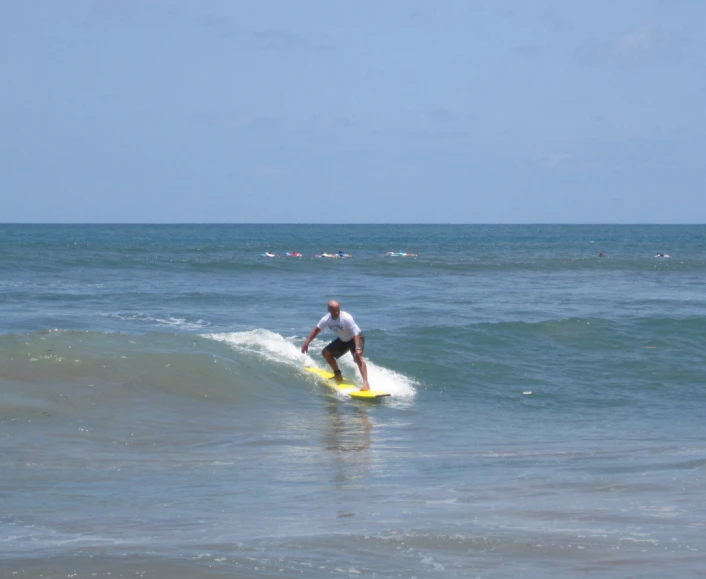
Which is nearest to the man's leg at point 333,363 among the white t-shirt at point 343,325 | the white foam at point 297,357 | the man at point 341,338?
the man at point 341,338

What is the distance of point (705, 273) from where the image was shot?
44.1m

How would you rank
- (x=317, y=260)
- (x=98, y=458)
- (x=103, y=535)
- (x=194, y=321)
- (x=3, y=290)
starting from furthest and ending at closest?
(x=317, y=260)
(x=3, y=290)
(x=194, y=321)
(x=98, y=458)
(x=103, y=535)

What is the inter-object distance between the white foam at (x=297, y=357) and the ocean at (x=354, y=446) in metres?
0.07

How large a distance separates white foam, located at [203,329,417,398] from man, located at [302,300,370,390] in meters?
0.75

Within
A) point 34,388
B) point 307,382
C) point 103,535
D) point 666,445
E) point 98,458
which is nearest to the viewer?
point 103,535

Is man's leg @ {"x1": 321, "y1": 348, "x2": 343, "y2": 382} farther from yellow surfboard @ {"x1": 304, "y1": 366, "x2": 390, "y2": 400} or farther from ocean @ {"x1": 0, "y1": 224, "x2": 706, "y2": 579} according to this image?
ocean @ {"x1": 0, "y1": 224, "x2": 706, "y2": 579}

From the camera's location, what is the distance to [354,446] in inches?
408

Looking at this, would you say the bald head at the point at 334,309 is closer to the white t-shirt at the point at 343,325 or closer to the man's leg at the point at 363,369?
the white t-shirt at the point at 343,325

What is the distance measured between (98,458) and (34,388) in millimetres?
3597

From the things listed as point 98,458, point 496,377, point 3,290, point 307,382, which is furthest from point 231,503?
point 3,290

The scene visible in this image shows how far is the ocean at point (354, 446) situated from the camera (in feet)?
20.2

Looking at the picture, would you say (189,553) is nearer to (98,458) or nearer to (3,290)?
(98,458)

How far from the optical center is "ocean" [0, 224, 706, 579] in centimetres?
615

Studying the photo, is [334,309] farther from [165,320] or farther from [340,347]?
[165,320]
